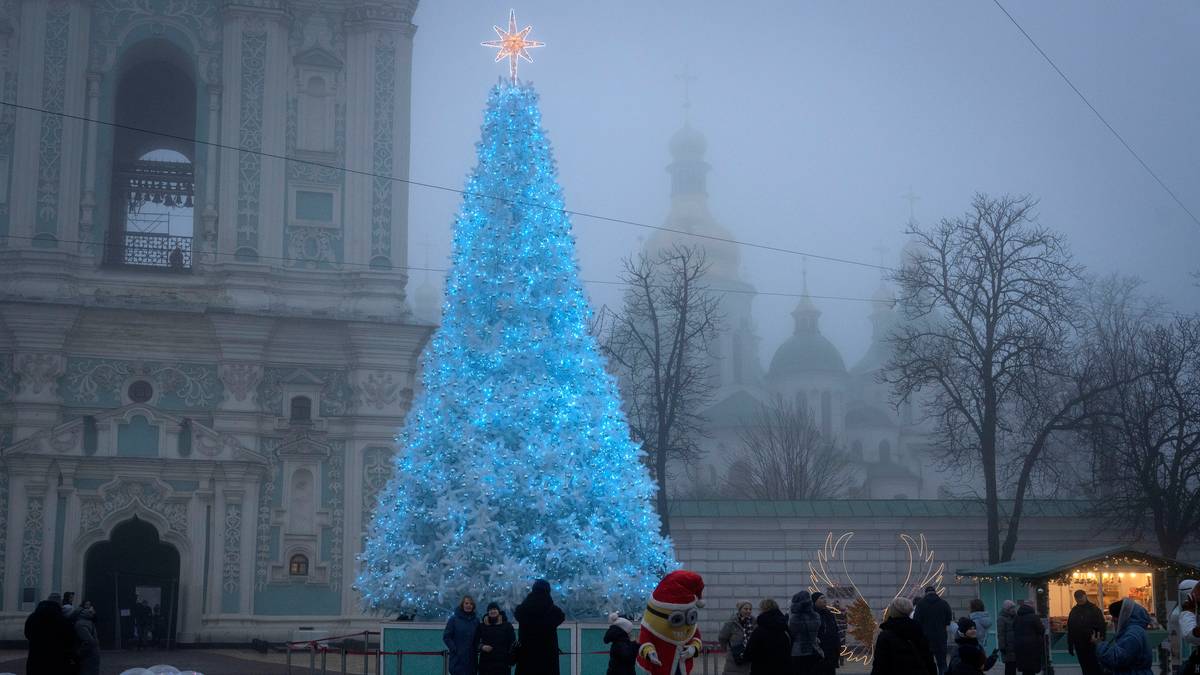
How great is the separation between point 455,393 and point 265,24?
53.3ft

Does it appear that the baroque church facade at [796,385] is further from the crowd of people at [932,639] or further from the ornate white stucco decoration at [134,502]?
the crowd of people at [932,639]

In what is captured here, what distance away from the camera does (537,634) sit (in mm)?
13172

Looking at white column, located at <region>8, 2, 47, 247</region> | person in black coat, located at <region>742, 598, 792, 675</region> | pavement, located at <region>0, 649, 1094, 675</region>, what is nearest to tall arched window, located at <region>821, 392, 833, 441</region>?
white column, located at <region>8, 2, 47, 247</region>

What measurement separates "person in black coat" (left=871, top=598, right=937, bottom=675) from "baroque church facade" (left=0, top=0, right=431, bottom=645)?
2108 cm

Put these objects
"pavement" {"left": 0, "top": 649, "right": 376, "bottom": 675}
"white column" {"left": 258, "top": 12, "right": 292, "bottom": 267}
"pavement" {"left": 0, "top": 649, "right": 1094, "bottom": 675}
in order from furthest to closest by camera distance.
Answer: "white column" {"left": 258, "top": 12, "right": 292, "bottom": 267} < "pavement" {"left": 0, "top": 649, "right": 376, "bottom": 675} < "pavement" {"left": 0, "top": 649, "right": 1094, "bottom": 675}

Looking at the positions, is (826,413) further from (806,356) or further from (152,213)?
(152,213)

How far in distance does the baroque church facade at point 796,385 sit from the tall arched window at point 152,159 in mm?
36296

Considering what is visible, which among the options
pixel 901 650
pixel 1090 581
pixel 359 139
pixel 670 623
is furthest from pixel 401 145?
pixel 901 650

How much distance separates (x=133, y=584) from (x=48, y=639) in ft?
54.5

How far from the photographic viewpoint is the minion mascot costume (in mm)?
10422

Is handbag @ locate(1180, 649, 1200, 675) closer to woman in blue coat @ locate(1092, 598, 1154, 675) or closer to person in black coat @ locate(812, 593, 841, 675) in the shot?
woman in blue coat @ locate(1092, 598, 1154, 675)

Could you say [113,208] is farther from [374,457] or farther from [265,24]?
[374,457]

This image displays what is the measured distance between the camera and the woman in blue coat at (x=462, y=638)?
14.2 metres

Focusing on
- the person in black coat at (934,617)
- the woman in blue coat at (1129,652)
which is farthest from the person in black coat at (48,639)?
the person in black coat at (934,617)
